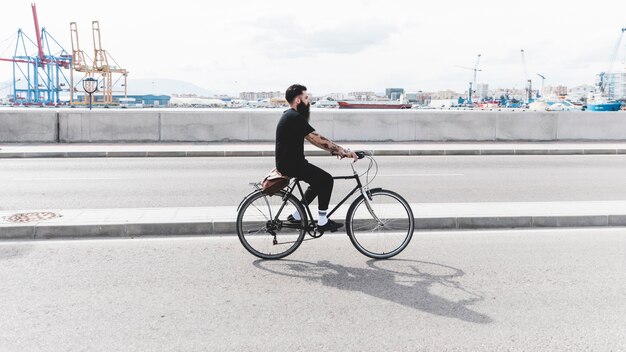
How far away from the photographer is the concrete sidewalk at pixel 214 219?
7.34 metres

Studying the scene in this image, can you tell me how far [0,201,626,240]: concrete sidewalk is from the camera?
7336 mm

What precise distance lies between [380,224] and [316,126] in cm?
1483

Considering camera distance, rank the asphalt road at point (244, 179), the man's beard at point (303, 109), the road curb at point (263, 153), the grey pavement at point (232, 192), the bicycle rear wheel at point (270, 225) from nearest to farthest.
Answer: the man's beard at point (303, 109)
the bicycle rear wheel at point (270, 225)
the grey pavement at point (232, 192)
the asphalt road at point (244, 179)
the road curb at point (263, 153)

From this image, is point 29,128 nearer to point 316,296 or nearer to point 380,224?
point 380,224

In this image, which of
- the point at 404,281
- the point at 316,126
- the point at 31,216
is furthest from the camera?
the point at 316,126

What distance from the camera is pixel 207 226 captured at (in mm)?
7484

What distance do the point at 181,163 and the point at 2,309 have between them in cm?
1097

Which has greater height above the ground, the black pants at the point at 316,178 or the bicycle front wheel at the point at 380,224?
the black pants at the point at 316,178

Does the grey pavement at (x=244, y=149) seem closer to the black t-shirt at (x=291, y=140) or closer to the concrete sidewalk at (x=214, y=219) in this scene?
the concrete sidewalk at (x=214, y=219)

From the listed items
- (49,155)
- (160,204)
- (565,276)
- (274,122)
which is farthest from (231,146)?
(565,276)

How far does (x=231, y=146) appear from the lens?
19.3 meters

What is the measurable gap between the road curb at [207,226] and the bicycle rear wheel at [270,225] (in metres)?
1.02

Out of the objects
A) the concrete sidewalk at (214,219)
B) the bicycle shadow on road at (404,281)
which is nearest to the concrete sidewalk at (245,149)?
the concrete sidewalk at (214,219)

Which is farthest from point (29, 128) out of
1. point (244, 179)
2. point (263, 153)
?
point (244, 179)
